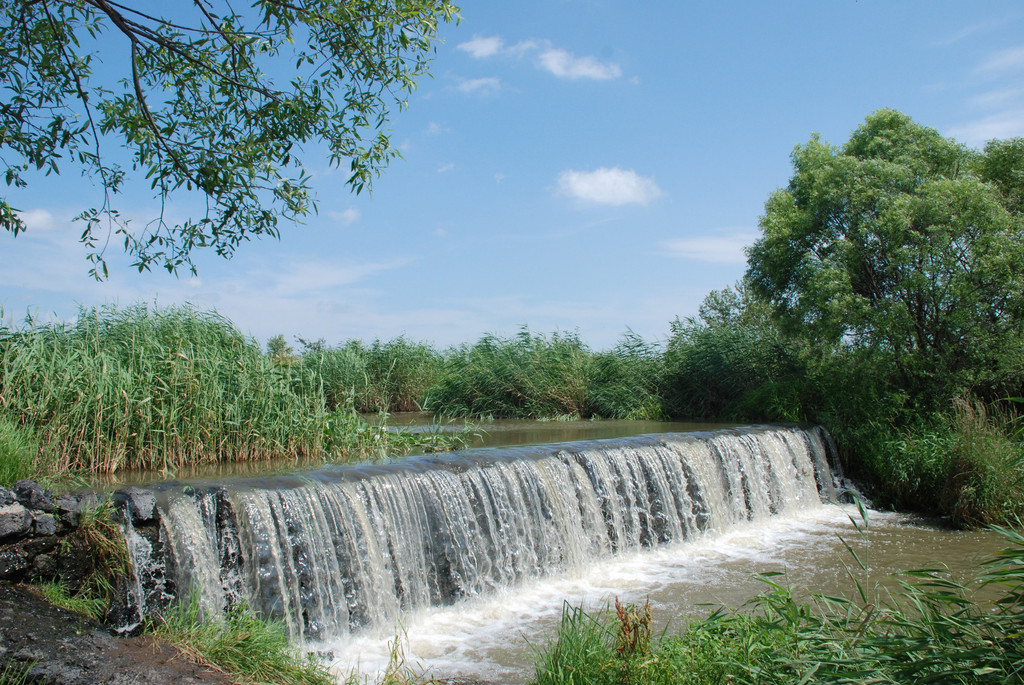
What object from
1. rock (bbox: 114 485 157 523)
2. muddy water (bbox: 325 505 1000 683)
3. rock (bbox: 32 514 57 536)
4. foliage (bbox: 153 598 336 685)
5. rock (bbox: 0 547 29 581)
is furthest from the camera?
muddy water (bbox: 325 505 1000 683)

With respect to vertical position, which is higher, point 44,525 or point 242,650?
point 44,525

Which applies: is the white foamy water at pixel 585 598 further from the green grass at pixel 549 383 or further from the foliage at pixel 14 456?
the green grass at pixel 549 383

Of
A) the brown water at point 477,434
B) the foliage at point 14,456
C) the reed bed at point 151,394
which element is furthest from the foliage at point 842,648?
the reed bed at point 151,394

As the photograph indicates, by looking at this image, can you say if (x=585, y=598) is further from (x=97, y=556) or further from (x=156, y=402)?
(x=156, y=402)

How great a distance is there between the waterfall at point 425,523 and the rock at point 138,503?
123 mm

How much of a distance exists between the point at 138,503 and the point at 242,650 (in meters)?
1.58

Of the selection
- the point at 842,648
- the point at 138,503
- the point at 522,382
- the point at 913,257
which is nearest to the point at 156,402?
the point at 138,503

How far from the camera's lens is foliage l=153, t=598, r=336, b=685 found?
3973 millimetres

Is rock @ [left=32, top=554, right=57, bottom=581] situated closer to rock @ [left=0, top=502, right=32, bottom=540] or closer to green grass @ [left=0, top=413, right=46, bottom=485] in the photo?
rock @ [left=0, top=502, right=32, bottom=540]

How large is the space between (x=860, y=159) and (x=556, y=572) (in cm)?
1066

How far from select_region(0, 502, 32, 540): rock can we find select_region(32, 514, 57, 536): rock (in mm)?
37

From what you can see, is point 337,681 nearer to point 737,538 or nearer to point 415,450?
point 415,450

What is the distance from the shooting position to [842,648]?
291cm

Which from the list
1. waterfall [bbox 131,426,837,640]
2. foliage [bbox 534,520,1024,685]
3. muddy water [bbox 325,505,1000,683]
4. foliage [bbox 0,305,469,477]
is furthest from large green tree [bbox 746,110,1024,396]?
foliage [bbox 534,520,1024,685]
